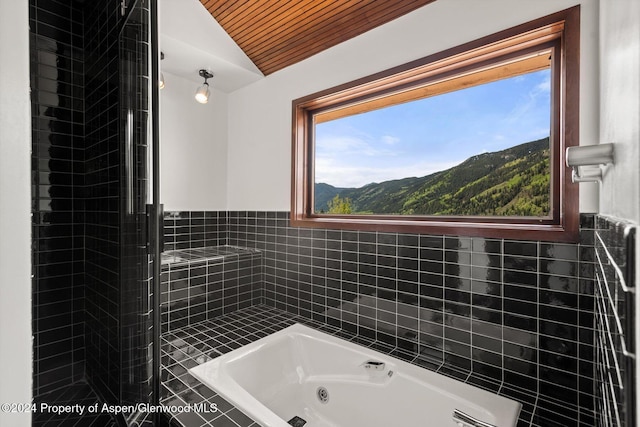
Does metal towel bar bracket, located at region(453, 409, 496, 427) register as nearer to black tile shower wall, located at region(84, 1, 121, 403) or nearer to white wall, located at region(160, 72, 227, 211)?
black tile shower wall, located at region(84, 1, 121, 403)

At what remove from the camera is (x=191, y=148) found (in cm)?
253

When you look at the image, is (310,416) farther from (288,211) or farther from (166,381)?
(288,211)

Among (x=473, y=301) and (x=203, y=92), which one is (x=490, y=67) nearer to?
(x=473, y=301)

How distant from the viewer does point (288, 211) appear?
2275mm

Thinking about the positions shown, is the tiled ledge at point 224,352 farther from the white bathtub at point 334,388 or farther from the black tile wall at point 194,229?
the black tile wall at point 194,229

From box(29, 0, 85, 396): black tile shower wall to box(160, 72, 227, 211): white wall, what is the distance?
57cm

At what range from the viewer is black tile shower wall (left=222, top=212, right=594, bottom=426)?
46.4 inches

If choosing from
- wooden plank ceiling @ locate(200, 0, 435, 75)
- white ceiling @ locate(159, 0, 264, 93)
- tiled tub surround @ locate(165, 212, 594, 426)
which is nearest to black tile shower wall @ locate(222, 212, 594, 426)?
tiled tub surround @ locate(165, 212, 594, 426)

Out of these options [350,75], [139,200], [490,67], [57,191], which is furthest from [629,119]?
[57,191]

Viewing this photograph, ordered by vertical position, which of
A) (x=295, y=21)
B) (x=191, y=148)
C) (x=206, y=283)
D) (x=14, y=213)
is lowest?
(x=206, y=283)

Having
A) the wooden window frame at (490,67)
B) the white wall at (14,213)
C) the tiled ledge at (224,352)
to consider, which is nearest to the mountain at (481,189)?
the wooden window frame at (490,67)

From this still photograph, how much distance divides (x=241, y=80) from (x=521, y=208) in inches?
88.8

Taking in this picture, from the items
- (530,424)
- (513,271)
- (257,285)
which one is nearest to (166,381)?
(257,285)

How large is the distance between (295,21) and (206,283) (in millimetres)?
1859
